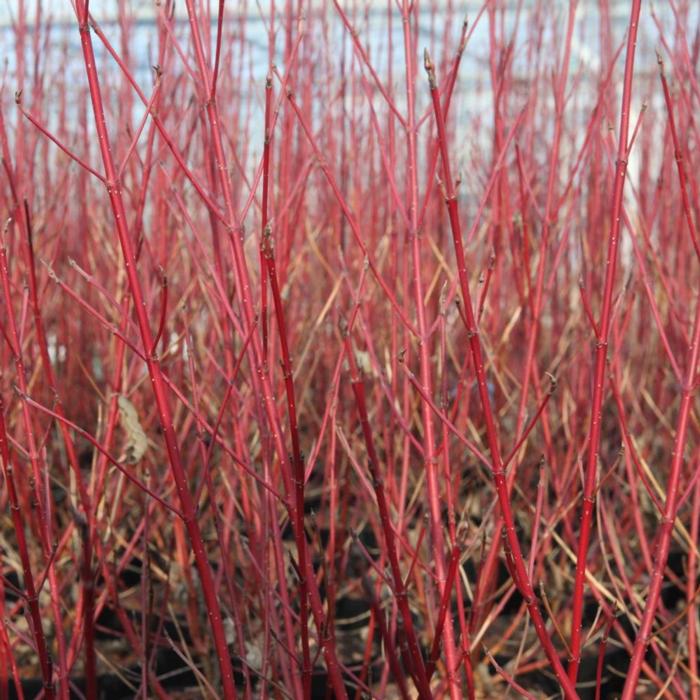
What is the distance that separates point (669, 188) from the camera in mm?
2385

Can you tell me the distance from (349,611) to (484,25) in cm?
537

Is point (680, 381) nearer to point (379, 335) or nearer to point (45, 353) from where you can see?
point (45, 353)

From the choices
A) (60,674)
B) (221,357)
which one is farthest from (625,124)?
(221,357)

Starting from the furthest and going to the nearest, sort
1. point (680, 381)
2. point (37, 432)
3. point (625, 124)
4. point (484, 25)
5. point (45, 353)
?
point (484, 25)
point (37, 432)
point (45, 353)
point (680, 381)
point (625, 124)

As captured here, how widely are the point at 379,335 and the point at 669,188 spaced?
79 centimetres

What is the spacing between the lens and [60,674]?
1.13m

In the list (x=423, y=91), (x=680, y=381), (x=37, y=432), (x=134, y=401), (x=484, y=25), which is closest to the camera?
(x=680, y=381)

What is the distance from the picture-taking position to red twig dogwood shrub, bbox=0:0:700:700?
3.36 feet

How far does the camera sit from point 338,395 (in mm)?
2135

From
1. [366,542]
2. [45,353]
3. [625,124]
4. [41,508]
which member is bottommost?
[366,542]

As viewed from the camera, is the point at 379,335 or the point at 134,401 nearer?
the point at 134,401

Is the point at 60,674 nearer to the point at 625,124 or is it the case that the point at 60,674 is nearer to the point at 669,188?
the point at 625,124

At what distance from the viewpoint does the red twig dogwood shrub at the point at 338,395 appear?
1.03 m

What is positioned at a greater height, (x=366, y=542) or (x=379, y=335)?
(x=379, y=335)
